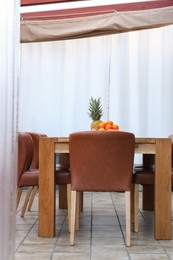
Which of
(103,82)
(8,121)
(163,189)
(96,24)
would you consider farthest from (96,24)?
(8,121)

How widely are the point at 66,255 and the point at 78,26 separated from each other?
3.03 meters

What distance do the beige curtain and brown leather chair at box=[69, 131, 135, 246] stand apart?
2218 mm

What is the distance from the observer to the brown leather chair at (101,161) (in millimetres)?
2615

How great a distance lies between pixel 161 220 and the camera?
2.76 m

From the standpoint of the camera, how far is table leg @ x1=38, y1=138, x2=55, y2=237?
2.81 metres

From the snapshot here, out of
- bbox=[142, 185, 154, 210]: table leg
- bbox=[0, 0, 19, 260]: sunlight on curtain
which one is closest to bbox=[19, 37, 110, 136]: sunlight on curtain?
bbox=[142, 185, 154, 210]: table leg

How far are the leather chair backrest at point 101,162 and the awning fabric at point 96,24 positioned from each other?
2.23 metres

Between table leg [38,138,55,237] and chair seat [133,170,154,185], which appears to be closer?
table leg [38,138,55,237]

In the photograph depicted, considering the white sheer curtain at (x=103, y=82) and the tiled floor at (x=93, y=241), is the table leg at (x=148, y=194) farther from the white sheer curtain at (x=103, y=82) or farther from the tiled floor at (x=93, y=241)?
the white sheer curtain at (x=103, y=82)

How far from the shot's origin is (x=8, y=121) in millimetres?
A: 1002

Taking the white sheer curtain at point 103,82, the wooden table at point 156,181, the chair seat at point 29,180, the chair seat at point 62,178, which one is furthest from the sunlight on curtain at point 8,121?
the white sheer curtain at point 103,82

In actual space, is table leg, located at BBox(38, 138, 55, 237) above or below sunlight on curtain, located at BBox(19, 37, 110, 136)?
below

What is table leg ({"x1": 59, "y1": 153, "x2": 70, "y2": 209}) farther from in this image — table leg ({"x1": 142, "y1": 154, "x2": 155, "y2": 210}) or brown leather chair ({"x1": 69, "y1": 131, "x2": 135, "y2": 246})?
brown leather chair ({"x1": 69, "y1": 131, "x2": 135, "y2": 246})

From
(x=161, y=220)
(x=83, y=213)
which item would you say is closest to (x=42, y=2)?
(x=83, y=213)
